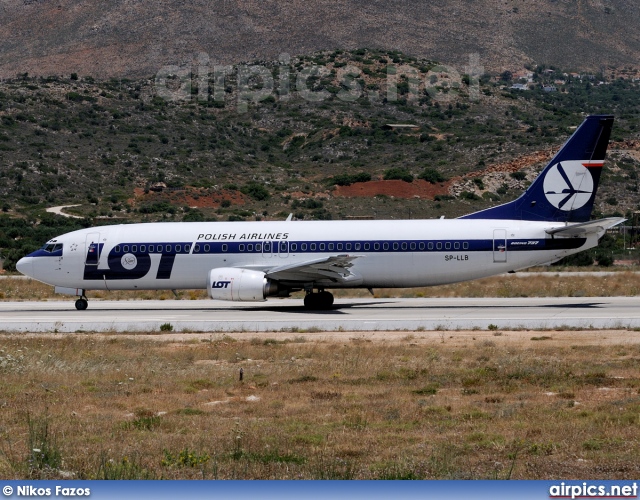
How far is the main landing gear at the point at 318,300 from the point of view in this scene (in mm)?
35438

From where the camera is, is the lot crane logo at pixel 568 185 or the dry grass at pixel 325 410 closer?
the dry grass at pixel 325 410

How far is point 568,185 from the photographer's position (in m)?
34.6

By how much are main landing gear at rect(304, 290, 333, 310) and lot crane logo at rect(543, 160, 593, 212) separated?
8.86 meters

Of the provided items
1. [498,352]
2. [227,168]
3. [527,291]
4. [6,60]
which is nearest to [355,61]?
[227,168]

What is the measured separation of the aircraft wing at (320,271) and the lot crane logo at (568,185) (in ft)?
24.4

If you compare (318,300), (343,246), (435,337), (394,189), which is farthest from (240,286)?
(394,189)

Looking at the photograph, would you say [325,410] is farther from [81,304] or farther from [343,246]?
[81,304]

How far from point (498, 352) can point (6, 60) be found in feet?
546

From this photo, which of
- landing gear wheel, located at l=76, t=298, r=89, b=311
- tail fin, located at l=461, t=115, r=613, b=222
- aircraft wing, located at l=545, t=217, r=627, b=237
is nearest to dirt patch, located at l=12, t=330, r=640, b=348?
aircraft wing, located at l=545, t=217, r=627, b=237

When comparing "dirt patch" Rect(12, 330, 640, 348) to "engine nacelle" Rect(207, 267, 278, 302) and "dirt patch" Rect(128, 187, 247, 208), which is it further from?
"dirt patch" Rect(128, 187, 247, 208)

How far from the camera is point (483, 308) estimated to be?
34.6 metres

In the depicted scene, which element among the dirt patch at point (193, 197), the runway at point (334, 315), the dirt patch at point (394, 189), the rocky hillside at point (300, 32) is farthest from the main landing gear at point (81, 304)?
the rocky hillside at point (300, 32)

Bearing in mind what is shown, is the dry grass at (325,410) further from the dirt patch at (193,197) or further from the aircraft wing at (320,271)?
the dirt patch at (193,197)

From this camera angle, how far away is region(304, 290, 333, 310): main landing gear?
35438 millimetres
